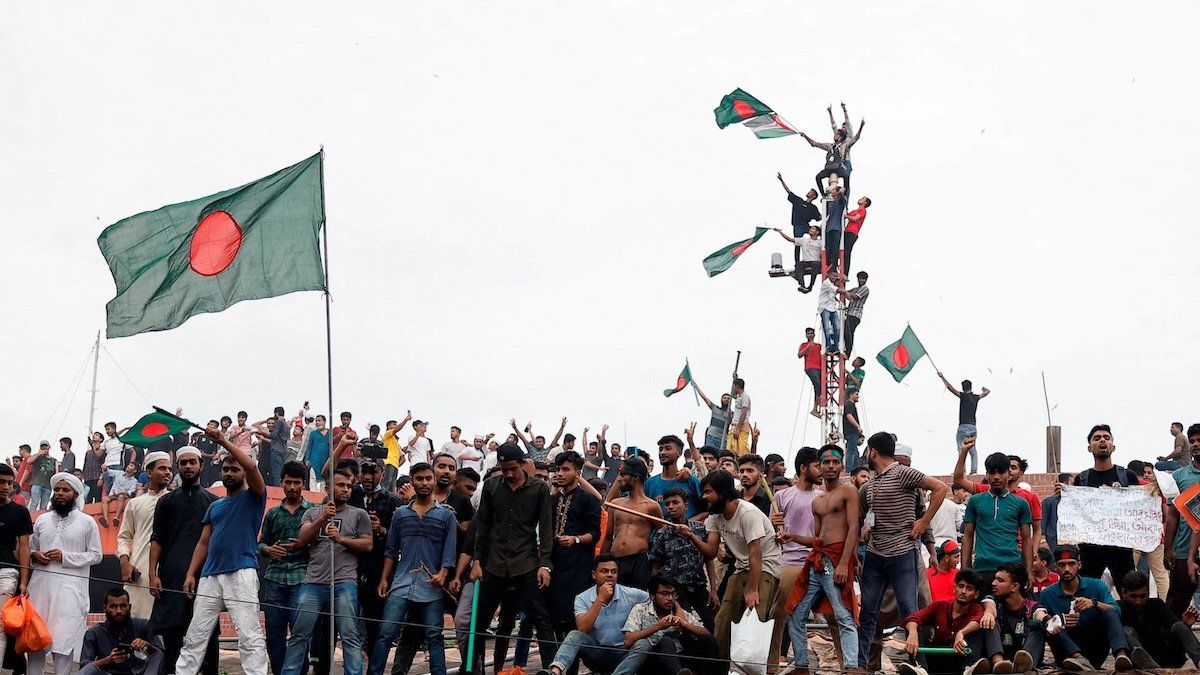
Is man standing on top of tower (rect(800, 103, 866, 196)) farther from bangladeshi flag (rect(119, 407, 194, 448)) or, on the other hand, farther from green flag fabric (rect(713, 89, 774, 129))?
bangladeshi flag (rect(119, 407, 194, 448))

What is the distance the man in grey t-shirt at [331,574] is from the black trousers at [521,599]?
0.98m

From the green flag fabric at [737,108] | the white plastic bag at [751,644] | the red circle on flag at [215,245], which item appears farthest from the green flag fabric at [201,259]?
the green flag fabric at [737,108]

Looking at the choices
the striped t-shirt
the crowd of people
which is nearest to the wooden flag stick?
the crowd of people

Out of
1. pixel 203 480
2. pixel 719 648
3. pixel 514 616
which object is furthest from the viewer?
pixel 203 480

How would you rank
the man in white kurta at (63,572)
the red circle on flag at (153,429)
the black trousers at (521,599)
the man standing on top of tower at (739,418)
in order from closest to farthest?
the red circle on flag at (153,429) → the black trousers at (521,599) → the man in white kurta at (63,572) → the man standing on top of tower at (739,418)

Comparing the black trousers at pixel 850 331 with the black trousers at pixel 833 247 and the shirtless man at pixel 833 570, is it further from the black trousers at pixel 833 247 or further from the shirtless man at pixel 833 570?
the shirtless man at pixel 833 570

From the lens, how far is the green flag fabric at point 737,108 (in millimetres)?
23000

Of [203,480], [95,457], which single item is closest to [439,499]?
[203,480]

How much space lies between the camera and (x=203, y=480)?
21.8m

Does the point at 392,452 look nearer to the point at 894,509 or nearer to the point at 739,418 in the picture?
the point at 739,418

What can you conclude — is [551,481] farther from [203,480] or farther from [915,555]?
[203,480]

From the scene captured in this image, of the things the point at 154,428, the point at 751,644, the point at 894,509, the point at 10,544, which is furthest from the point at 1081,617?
the point at 10,544

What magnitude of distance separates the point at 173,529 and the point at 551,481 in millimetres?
3429

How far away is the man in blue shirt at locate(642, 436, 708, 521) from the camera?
11.6m
